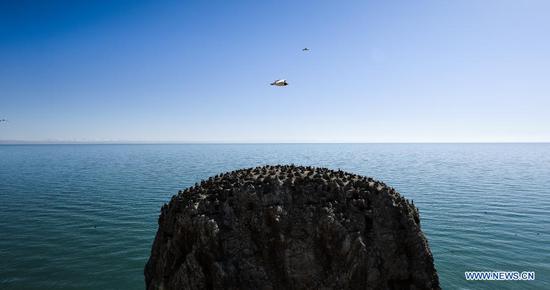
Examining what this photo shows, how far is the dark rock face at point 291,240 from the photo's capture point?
606 inches

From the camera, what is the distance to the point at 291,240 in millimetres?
15938

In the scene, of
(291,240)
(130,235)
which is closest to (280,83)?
(291,240)

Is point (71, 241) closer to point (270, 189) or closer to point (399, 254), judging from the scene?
point (270, 189)

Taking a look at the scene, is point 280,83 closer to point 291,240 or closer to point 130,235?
point 291,240

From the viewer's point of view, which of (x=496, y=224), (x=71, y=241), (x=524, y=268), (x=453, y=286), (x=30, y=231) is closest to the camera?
(x=453, y=286)

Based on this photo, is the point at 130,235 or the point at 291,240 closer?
the point at 291,240

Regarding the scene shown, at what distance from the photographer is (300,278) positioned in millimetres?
15453

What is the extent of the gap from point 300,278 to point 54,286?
23.5 metres

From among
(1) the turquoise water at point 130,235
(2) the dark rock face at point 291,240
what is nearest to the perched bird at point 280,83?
(2) the dark rock face at point 291,240

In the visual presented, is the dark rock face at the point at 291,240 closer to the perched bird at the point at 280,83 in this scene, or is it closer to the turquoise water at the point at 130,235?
the perched bird at the point at 280,83

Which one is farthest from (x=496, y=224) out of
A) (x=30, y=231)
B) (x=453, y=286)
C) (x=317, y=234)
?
(x=30, y=231)

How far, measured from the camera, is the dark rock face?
15.4m

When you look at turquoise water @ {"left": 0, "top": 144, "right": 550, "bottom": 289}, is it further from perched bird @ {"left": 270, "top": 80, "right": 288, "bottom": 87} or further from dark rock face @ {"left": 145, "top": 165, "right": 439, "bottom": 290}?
perched bird @ {"left": 270, "top": 80, "right": 288, "bottom": 87}

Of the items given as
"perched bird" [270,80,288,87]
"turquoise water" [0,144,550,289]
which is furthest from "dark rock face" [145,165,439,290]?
"turquoise water" [0,144,550,289]
